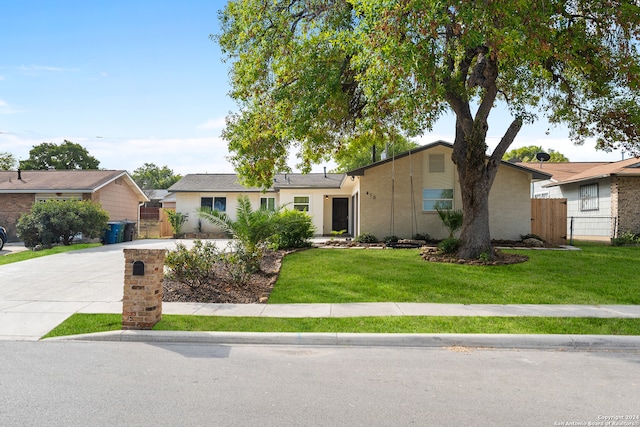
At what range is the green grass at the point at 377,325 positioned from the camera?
684 centimetres

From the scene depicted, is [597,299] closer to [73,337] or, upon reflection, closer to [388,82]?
[388,82]

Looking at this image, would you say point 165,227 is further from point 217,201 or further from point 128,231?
point 128,231

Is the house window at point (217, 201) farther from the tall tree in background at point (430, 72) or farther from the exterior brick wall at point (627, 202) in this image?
the exterior brick wall at point (627, 202)

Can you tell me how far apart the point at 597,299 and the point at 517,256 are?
4647 millimetres

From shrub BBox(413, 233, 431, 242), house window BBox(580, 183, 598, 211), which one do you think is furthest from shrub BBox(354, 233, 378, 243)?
house window BBox(580, 183, 598, 211)

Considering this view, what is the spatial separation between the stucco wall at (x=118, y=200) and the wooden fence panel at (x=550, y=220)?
21878 millimetres

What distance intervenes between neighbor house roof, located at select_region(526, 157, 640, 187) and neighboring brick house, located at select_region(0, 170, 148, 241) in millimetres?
24509

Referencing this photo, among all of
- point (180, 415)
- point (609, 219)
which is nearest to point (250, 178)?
point (180, 415)

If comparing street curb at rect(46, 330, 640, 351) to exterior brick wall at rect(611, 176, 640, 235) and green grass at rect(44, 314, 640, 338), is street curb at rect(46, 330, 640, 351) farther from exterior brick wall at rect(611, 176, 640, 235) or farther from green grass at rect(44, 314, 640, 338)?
exterior brick wall at rect(611, 176, 640, 235)

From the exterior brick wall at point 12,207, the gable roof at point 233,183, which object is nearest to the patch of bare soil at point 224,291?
the gable roof at point 233,183

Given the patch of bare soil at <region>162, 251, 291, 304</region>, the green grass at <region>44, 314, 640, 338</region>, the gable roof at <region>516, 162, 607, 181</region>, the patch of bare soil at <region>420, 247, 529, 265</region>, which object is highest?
the gable roof at <region>516, 162, 607, 181</region>

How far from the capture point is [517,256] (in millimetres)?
13688

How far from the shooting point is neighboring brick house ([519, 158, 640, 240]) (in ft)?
65.2

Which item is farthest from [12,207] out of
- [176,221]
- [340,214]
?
[340,214]
